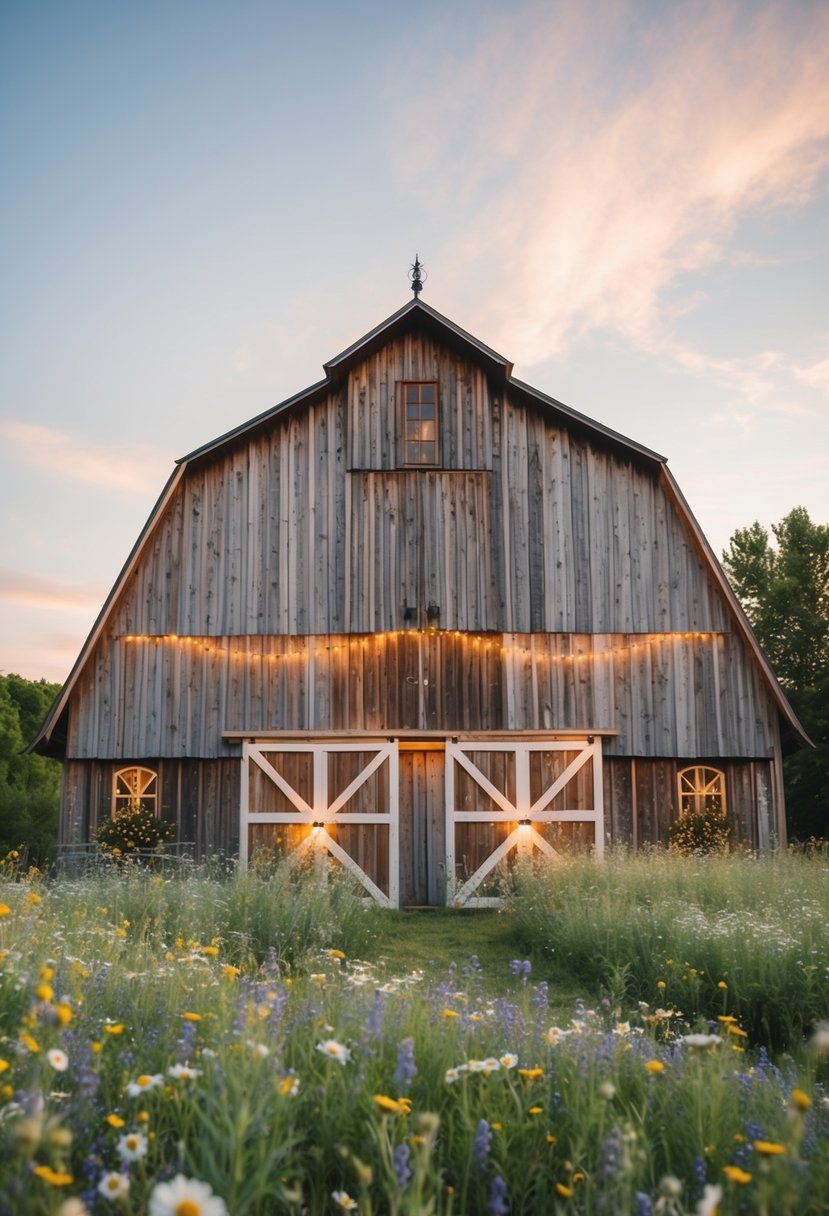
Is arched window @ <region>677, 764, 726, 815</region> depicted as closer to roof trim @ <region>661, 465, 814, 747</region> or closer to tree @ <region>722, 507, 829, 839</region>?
roof trim @ <region>661, 465, 814, 747</region>

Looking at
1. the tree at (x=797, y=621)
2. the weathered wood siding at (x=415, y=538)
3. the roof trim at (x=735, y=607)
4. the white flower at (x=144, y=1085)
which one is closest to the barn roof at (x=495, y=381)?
the roof trim at (x=735, y=607)

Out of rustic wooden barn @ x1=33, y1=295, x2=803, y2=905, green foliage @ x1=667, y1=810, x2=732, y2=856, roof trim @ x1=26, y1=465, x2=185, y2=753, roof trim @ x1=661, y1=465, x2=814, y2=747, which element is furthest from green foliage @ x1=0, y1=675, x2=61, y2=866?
roof trim @ x1=661, y1=465, x2=814, y2=747

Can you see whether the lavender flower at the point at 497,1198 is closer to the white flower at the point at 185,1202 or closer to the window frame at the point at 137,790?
the white flower at the point at 185,1202

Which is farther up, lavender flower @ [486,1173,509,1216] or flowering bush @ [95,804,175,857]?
lavender flower @ [486,1173,509,1216]

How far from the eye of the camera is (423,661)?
15945 millimetres

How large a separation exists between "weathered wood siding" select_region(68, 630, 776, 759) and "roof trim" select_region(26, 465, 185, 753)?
322mm

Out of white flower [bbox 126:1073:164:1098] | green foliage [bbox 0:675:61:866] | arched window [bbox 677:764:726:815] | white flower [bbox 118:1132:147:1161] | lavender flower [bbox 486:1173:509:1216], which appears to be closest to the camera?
white flower [bbox 118:1132:147:1161]

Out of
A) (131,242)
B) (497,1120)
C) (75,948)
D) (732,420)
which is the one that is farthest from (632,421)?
(497,1120)

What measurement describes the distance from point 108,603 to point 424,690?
5.31 metres

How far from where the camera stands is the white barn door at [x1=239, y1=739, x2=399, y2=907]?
15.6 meters

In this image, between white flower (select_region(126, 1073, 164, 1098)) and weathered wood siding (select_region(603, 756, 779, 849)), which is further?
weathered wood siding (select_region(603, 756, 779, 849))

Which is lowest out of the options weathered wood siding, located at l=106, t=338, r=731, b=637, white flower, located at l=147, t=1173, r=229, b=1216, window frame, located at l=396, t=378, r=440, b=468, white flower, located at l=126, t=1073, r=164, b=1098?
white flower, located at l=126, t=1073, r=164, b=1098

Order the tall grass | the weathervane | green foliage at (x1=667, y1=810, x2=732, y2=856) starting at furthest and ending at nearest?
the weathervane
green foliage at (x1=667, y1=810, x2=732, y2=856)
the tall grass

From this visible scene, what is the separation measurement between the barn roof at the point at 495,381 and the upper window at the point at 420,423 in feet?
2.97
